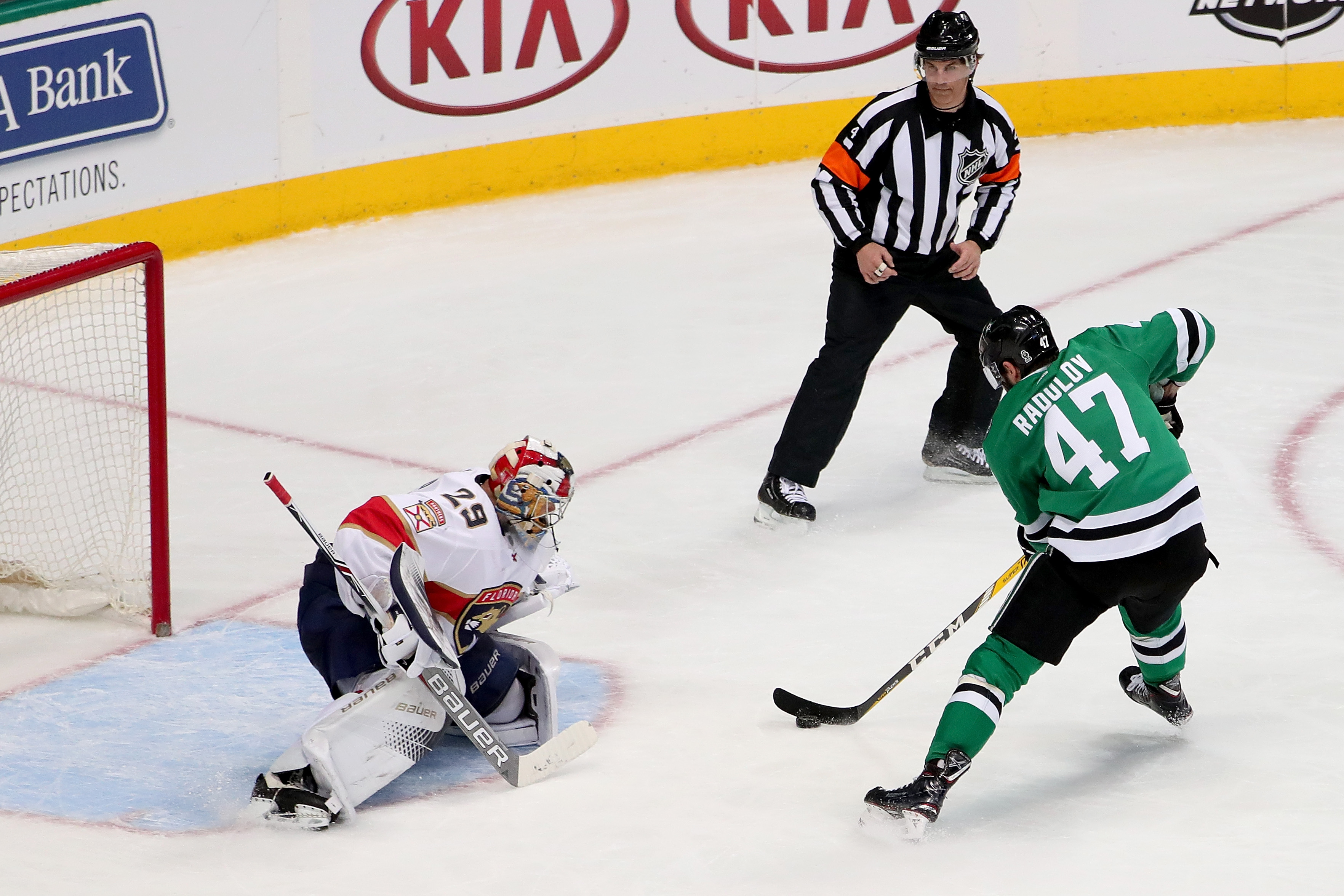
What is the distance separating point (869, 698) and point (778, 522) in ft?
3.67

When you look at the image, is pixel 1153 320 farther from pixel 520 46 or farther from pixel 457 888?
pixel 520 46

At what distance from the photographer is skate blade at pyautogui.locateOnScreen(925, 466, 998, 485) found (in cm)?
489

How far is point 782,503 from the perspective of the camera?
4539mm

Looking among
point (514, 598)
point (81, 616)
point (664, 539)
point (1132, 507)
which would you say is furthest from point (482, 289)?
point (1132, 507)

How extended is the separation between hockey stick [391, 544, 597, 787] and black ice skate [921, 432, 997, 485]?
1.89m

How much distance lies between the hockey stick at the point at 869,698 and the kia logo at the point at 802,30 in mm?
4648

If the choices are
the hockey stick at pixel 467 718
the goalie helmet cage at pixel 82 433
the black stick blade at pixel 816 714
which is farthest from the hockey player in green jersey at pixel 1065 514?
the goalie helmet cage at pixel 82 433

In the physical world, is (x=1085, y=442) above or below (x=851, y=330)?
above

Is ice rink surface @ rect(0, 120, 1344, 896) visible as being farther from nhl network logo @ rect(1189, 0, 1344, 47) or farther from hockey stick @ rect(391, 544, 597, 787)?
nhl network logo @ rect(1189, 0, 1344, 47)

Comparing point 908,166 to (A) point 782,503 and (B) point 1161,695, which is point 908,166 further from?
(B) point 1161,695

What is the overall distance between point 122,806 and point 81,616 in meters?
1.01

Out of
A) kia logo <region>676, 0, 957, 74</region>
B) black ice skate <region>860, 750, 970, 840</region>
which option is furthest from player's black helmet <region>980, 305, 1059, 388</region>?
kia logo <region>676, 0, 957, 74</region>

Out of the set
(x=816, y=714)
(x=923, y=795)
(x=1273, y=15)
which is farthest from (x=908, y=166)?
(x=1273, y=15)

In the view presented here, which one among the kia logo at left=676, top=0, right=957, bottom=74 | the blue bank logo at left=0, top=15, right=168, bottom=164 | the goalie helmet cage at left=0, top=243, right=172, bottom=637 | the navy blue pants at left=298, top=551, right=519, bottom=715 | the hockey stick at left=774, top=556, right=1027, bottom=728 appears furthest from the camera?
the kia logo at left=676, top=0, right=957, bottom=74
